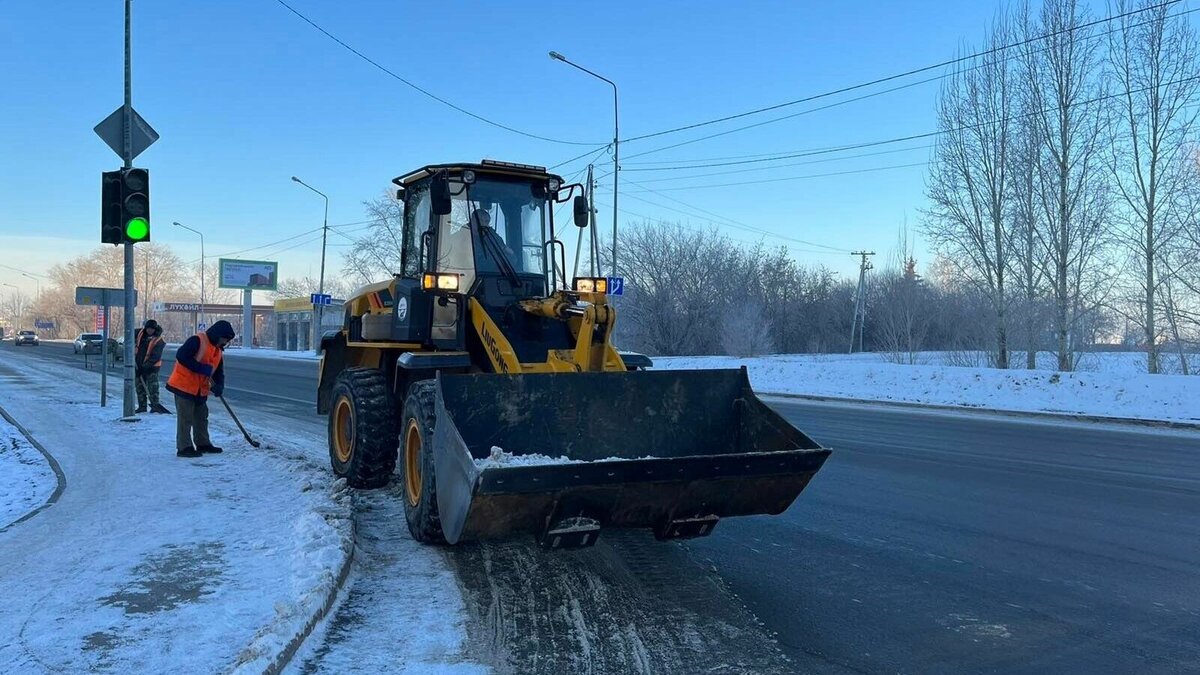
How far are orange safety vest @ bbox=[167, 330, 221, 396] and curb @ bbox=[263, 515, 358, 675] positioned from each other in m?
4.95

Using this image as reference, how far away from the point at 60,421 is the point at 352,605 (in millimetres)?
10707

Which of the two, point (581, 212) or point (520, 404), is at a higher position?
point (581, 212)

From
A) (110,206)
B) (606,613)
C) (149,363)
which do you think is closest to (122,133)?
(110,206)

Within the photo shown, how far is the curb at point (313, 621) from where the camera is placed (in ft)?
12.1

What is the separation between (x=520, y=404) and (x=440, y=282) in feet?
5.05

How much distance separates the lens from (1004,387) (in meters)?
20.2

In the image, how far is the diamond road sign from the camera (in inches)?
483

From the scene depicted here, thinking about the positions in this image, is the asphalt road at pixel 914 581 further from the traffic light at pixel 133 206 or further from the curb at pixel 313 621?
the traffic light at pixel 133 206

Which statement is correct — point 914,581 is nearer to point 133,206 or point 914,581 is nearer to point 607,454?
point 607,454

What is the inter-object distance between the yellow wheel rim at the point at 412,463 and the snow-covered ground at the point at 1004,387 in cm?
1625

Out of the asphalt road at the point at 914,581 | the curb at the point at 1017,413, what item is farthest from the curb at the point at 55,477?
the curb at the point at 1017,413

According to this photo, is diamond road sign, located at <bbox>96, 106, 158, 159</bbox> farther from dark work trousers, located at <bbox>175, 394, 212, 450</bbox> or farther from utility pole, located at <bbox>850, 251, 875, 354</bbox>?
utility pole, located at <bbox>850, 251, 875, 354</bbox>

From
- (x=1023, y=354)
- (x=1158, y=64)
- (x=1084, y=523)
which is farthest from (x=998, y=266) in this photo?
(x=1084, y=523)

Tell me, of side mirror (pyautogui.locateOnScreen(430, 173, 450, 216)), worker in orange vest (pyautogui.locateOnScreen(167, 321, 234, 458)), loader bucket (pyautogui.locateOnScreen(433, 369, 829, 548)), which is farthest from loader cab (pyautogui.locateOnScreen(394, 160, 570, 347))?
worker in orange vest (pyautogui.locateOnScreen(167, 321, 234, 458))
